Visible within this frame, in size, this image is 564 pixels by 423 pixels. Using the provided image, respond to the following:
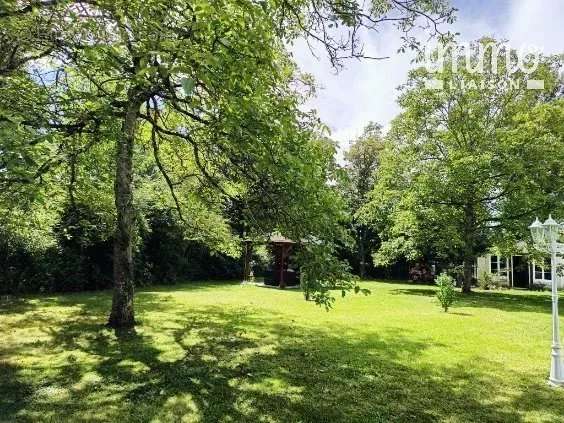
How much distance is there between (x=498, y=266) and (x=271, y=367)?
89.4 ft

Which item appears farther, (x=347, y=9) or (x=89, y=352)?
(x=89, y=352)

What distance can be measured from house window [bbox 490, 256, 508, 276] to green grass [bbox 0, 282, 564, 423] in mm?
17629

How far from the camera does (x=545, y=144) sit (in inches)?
726

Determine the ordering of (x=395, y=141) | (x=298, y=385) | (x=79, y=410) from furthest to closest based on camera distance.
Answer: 1. (x=395, y=141)
2. (x=298, y=385)
3. (x=79, y=410)

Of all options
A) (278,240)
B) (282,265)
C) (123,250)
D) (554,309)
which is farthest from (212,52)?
(282,265)

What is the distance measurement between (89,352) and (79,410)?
9.80ft

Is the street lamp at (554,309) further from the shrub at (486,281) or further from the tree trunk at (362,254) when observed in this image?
the tree trunk at (362,254)

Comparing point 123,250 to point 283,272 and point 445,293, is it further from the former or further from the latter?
point 283,272

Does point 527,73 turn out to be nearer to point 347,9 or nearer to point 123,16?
point 347,9

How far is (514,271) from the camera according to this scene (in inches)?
1173

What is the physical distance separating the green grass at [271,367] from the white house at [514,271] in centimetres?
1727

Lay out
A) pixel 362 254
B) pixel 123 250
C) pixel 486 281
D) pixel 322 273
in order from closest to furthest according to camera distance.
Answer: pixel 322 273
pixel 123 250
pixel 486 281
pixel 362 254

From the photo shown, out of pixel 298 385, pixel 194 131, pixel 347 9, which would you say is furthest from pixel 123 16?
pixel 298 385

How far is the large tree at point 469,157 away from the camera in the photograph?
731 inches
